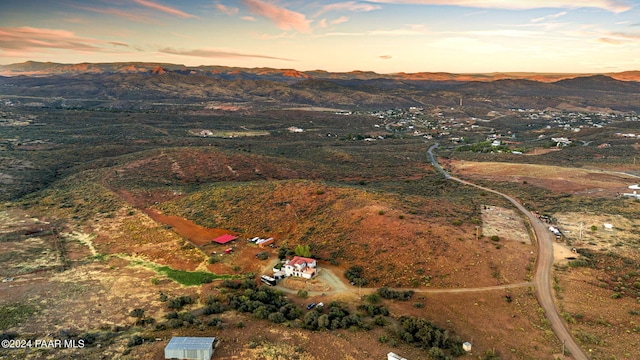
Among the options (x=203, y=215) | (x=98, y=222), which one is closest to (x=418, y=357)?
(x=203, y=215)

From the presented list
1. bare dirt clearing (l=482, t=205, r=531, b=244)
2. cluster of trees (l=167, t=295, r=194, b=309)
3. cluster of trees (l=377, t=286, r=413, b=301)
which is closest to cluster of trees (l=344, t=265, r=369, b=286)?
cluster of trees (l=377, t=286, r=413, b=301)


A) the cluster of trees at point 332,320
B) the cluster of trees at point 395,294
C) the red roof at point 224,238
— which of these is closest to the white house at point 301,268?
the cluster of trees at point 332,320

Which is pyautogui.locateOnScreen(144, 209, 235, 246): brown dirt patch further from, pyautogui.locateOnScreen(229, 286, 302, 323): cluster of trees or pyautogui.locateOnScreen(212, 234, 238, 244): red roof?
pyautogui.locateOnScreen(229, 286, 302, 323): cluster of trees

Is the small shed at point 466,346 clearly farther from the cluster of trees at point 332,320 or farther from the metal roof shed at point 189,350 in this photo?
the metal roof shed at point 189,350

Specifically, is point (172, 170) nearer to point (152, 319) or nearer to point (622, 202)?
point (152, 319)

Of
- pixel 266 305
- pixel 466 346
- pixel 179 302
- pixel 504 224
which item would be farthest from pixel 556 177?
pixel 179 302

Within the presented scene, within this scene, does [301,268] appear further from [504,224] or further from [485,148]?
[485,148]
